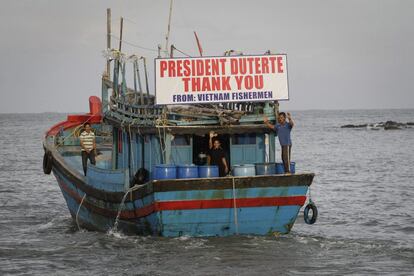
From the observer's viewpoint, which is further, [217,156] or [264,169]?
[217,156]

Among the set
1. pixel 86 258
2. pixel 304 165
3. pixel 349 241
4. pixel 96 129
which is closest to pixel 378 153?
pixel 304 165

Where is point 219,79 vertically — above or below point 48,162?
above

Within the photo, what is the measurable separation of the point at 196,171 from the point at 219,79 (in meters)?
2.38

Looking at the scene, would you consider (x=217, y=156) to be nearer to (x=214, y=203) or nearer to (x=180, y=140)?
(x=180, y=140)

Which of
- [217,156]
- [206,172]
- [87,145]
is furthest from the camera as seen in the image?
[87,145]

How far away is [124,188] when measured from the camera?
18.0 m

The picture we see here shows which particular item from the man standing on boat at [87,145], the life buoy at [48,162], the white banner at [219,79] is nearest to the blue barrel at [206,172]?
the white banner at [219,79]

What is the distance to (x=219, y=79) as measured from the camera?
58.9ft

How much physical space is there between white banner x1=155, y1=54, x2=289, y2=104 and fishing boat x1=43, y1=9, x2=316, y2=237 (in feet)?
0.08

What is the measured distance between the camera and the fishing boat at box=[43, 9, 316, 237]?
16750 mm

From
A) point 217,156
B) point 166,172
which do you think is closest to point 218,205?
point 166,172

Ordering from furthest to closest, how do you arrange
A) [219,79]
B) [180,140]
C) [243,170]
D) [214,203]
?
[180,140], [219,79], [243,170], [214,203]

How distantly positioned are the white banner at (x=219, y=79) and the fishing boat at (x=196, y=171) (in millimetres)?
23

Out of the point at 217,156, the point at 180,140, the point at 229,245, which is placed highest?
the point at 180,140
